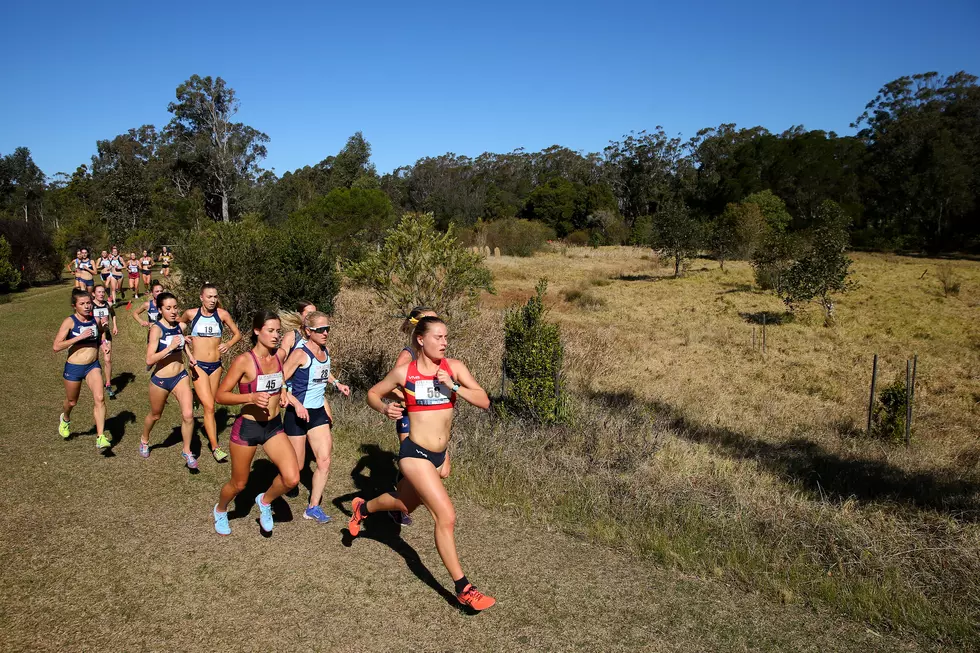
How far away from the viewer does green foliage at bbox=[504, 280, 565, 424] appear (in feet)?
26.8

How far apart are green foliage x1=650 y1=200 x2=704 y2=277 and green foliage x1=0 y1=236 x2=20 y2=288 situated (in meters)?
30.5

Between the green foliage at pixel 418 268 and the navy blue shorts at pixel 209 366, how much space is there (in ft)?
12.3

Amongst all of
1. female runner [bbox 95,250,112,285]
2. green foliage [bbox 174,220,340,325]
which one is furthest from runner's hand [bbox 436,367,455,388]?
female runner [bbox 95,250,112,285]

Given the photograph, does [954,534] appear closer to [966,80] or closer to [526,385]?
[526,385]

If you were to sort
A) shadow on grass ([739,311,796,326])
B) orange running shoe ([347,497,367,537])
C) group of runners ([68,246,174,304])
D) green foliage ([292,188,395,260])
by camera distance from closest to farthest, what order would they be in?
orange running shoe ([347,497,367,537]), group of runners ([68,246,174,304]), shadow on grass ([739,311,796,326]), green foliage ([292,188,395,260])

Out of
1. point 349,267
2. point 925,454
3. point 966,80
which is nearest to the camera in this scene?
point 925,454

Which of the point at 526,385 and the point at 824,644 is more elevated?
the point at 526,385

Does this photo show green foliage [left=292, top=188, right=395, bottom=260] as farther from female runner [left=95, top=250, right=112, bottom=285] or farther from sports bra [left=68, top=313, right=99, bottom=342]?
sports bra [left=68, top=313, right=99, bottom=342]

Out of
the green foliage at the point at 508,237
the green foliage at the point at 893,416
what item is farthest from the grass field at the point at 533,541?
the green foliage at the point at 508,237

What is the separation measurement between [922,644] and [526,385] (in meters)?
4.88

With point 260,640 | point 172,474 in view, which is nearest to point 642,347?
point 172,474

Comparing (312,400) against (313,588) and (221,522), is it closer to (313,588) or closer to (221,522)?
(221,522)

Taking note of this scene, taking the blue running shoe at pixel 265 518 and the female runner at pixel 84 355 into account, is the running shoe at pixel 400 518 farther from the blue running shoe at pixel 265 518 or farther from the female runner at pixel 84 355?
the female runner at pixel 84 355

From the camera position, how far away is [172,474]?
676cm
